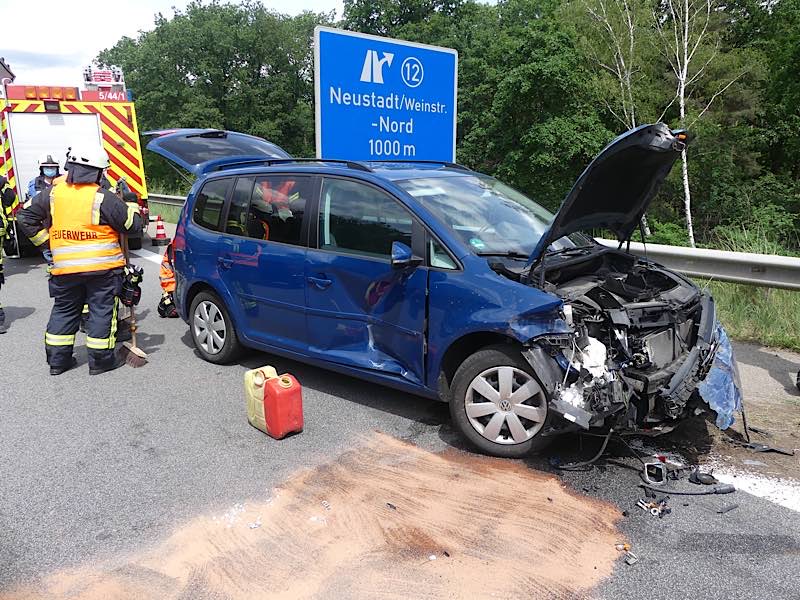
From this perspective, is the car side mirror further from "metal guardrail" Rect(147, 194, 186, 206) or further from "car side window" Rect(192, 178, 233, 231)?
"metal guardrail" Rect(147, 194, 186, 206)

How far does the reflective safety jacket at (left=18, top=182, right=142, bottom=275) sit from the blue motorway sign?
7.14 feet

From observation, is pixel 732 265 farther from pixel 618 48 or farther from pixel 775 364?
pixel 618 48

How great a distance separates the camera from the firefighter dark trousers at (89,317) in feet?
18.7

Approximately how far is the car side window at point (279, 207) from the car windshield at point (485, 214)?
880mm

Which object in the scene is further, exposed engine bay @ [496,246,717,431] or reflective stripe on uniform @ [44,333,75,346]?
reflective stripe on uniform @ [44,333,75,346]

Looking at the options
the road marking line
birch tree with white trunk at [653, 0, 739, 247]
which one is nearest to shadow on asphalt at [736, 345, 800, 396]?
the road marking line

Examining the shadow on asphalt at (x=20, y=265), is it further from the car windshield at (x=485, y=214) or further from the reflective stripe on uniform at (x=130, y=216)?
the car windshield at (x=485, y=214)

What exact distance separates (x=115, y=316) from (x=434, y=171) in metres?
3.12

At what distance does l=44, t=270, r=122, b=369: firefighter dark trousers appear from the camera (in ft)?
18.7

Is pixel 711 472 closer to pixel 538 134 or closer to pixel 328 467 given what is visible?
pixel 328 467

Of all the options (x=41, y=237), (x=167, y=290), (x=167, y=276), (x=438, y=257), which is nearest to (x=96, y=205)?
(x=41, y=237)

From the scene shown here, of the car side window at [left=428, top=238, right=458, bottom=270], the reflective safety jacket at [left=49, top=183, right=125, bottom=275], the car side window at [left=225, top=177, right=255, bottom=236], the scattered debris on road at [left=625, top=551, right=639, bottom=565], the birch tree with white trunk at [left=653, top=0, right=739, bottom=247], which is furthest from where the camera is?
the birch tree with white trunk at [left=653, top=0, right=739, bottom=247]

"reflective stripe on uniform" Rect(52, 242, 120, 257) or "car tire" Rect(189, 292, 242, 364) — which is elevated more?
"reflective stripe on uniform" Rect(52, 242, 120, 257)

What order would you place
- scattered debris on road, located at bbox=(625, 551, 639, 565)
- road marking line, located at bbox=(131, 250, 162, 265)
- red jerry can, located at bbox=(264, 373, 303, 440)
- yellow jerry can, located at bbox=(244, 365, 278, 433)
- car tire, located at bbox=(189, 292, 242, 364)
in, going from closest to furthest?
scattered debris on road, located at bbox=(625, 551, 639, 565) → red jerry can, located at bbox=(264, 373, 303, 440) → yellow jerry can, located at bbox=(244, 365, 278, 433) → car tire, located at bbox=(189, 292, 242, 364) → road marking line, located at bbox=(131, 250, 162, 265)
